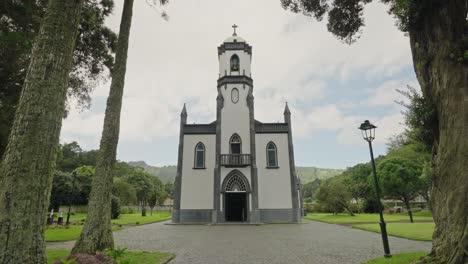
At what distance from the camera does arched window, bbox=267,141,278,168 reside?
82.2ft

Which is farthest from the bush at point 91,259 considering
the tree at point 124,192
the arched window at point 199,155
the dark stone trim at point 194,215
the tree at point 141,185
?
the tree at point 141,185

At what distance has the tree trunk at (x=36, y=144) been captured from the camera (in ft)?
12.0

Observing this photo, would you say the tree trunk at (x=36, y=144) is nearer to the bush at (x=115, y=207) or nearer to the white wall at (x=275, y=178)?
the white wall at (x=275, y=178)

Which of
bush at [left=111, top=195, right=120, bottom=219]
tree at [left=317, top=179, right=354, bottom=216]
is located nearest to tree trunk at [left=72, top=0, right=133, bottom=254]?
bush at [left=111, top=195, right=120, bottom=219]

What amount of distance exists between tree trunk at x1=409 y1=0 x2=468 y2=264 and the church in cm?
1823

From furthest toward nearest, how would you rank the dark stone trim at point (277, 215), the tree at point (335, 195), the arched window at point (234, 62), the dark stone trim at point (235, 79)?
the tree at point (335, 195), the arched window at point (234, 62), the dark stone trim at point (235, 79), the dark stone trim at point (277, 215)

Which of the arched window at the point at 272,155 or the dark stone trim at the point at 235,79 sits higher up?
the dark stone trim at the point at 235,79

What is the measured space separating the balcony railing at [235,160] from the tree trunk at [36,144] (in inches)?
785

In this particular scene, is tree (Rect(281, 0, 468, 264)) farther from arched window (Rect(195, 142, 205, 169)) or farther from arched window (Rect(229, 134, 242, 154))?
arched window (Rect(195, 142, 205, 169))

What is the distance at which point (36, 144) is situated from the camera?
398 centimetres

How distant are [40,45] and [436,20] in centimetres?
802

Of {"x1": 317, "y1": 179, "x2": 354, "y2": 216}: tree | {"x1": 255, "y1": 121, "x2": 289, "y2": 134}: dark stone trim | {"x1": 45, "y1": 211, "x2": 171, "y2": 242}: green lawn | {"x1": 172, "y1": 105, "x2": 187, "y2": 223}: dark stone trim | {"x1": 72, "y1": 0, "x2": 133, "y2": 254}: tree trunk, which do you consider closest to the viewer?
{"x1": 72, "y1": 0, "x2": 133, "y2": 254}: tree trunk

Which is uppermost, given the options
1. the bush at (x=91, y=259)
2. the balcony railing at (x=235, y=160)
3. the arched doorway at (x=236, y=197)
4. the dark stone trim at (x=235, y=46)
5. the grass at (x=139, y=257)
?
the dark stone trim at (x=235, y=46)

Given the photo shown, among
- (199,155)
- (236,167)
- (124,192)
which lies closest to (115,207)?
(124,192)
